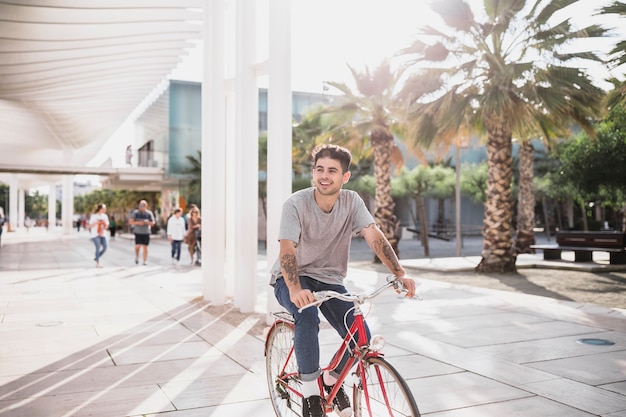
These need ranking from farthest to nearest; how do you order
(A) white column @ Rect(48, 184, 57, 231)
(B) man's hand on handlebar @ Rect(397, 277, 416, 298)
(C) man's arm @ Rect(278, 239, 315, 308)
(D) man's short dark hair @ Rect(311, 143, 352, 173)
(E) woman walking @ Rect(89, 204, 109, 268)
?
(A) white column @ Rect(48, 184, 57, 231)
(E) woman walking @ Rect(89, 204, 109, 268)
(D) man's short dark hair @ Rect(311, 143, 352, 173)
(C) man's arm @ Rect(278, 239, 315, 308)
(B) man's hand on handlebar @ Rect(397, 277, 416, 298)

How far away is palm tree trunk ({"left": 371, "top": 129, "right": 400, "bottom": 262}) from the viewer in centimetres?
1952

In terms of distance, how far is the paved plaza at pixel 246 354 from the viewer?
4508 millimetres

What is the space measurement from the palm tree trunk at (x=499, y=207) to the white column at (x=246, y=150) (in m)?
8.36

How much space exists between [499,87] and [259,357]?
999cm

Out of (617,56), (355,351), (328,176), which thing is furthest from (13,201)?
(355,351)

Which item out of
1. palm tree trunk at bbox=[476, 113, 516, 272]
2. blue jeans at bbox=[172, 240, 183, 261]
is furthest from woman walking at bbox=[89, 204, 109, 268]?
palm tree trunk at bbox=[476, 113, 516, 272]

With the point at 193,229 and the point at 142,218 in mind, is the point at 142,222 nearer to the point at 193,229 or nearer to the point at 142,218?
the point at 142,218

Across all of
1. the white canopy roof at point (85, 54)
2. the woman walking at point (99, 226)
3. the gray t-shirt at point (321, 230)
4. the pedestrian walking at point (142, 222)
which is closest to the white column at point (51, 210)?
the white canopy roof at point (85, 54)

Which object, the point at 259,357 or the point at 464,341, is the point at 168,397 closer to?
the point at 259,357

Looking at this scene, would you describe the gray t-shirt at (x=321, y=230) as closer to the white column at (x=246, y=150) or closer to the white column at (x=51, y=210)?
the white column at (x=246, y=150)

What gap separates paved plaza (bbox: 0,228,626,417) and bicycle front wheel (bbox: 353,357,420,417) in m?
1.20

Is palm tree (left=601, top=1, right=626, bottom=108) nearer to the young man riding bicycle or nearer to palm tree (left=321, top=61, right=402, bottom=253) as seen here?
palm tree (left=321, top=61, right=402, bottom=253)

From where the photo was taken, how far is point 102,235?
16.6 m

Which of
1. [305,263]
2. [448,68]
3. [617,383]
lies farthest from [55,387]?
[448,68]
